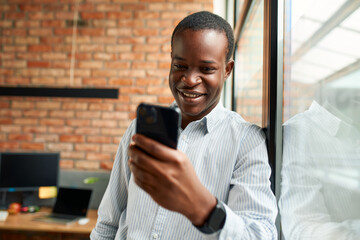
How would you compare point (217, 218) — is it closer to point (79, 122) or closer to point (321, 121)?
point (321, 121)

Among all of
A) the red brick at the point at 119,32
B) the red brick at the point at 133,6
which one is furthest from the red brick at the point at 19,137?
the red brick at the point at 133,6

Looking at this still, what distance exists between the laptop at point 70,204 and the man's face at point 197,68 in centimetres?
201

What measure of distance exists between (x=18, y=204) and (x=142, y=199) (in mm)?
2326

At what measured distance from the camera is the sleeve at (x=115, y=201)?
3.05ft

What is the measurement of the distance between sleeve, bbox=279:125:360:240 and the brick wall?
2.18 m

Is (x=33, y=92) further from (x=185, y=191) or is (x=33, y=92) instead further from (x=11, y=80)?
(x=185, y=191)

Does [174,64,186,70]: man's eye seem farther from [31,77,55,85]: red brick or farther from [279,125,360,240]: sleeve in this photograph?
[31,77,55,85]: red brick

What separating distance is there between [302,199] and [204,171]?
0.77 ft

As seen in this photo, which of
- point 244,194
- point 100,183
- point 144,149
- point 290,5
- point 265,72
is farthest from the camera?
point 100,183

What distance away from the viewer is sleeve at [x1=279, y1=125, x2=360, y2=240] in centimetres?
57

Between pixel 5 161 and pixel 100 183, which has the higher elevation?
pixel 5 161

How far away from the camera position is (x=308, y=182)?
653 millimetres

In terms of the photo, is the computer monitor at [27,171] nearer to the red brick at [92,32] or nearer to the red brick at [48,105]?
the red brick at [48,105]

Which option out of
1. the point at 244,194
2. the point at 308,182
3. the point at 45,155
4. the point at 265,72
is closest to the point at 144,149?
the point at 244,194
